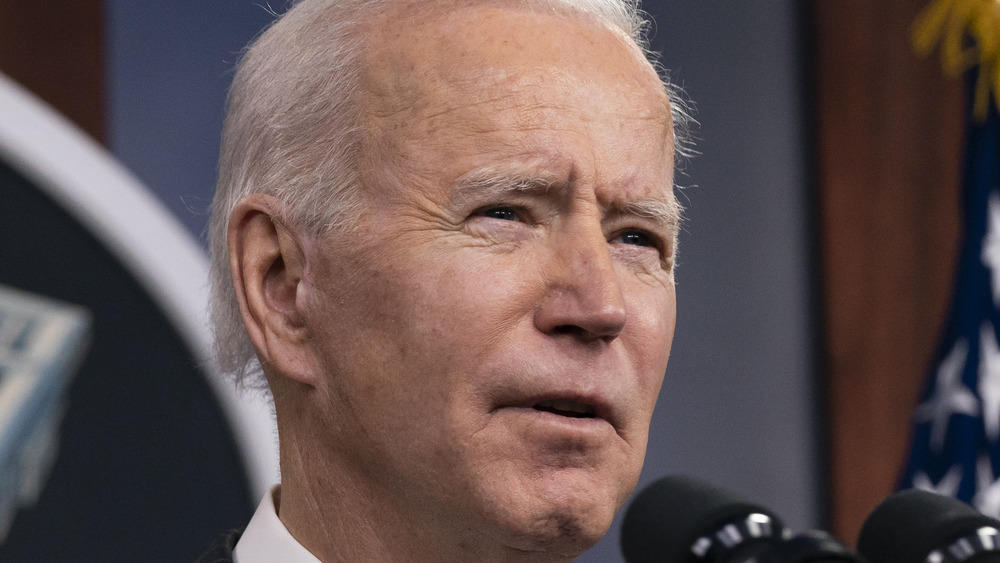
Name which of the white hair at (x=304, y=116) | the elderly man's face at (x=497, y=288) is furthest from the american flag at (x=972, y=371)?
the elderly man's face at (x=497, y=288)

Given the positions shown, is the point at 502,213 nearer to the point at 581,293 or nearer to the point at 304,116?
the point at 581,293

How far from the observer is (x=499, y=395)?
904 millimetres

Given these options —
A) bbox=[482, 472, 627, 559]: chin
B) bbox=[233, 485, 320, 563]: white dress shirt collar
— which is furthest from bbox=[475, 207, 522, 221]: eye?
bbox=[233, 485, 320, 563]: white dress shirt collar

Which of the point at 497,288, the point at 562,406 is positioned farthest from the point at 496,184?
the point at 562,406

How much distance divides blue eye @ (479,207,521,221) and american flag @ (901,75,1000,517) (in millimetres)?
1818

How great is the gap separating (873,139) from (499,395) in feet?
6.59

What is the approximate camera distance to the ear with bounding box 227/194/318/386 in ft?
3.34

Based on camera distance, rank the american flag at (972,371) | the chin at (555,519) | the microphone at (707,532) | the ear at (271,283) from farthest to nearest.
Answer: the american flag at (972,371)
the ear at (271,283)
the chin at (555,519)
the microphone at (707,532)

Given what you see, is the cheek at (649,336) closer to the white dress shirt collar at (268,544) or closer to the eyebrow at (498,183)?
the eyebrow at (498,183)

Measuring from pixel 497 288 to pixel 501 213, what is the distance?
0.09 m

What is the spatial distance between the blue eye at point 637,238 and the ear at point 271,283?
34 centimetres

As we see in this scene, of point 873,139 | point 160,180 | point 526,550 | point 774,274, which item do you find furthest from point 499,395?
point 873,139

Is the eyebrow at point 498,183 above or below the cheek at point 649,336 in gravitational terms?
above

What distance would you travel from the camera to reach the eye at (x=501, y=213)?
3.17 ft
